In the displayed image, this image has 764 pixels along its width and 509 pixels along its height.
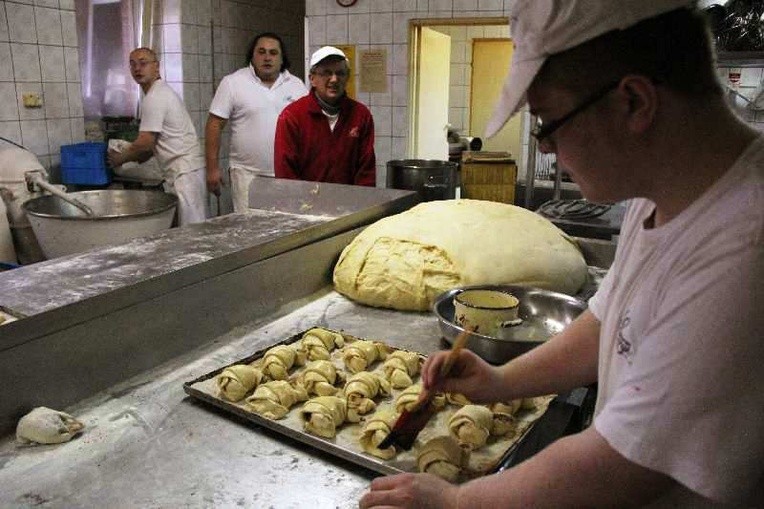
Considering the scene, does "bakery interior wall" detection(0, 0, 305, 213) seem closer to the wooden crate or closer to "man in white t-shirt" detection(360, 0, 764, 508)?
the wooden crate

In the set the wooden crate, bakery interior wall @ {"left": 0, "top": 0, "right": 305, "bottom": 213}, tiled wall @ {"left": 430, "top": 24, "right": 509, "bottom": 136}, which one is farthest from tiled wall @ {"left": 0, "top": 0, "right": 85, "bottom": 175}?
tiled wall @ {"left": 430, "top": 24, "right": 509, "bottom": 136}

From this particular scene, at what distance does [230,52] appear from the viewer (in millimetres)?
5785

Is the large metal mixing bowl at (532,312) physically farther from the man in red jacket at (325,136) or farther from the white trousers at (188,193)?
the white trousers at (188,193)

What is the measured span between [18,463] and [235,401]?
0.41m

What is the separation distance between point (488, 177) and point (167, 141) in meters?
2.22

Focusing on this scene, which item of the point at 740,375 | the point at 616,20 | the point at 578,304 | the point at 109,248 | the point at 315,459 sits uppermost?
the point at 616,20

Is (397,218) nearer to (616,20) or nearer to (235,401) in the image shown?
(235,401)

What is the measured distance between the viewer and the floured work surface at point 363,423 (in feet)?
3.71

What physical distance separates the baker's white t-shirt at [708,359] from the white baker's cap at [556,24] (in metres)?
0.20

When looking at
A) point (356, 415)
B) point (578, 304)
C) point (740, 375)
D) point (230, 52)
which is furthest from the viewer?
point (230, 52)

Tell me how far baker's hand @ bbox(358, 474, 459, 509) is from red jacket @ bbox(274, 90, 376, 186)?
8.35 feet

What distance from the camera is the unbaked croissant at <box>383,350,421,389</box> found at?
56.9 inches

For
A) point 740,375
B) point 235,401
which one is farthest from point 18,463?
point 740,375

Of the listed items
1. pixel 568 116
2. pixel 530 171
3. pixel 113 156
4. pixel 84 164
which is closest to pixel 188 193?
pixel 113 156
